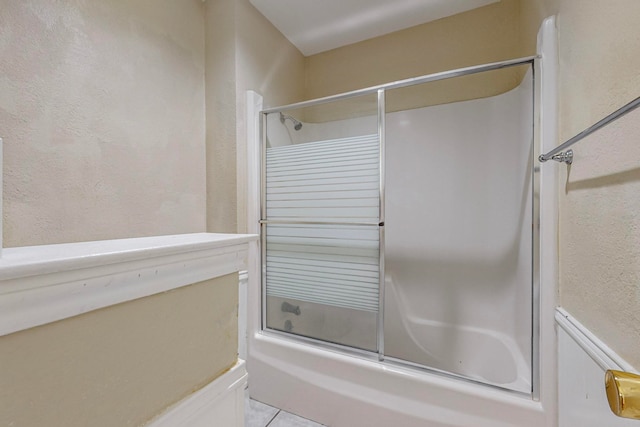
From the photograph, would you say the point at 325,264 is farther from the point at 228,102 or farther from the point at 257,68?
the point at 257,68

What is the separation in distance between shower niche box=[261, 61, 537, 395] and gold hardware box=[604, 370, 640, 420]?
913 millimetres

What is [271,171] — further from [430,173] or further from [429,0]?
[429,0]

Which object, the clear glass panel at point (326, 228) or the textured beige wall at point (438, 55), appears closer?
the clear glass panel at point (326, 228)

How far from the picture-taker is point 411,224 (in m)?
2.15

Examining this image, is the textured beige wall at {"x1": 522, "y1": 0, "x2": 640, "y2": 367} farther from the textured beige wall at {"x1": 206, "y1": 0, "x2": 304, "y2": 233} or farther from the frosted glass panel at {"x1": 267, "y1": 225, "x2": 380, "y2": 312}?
the textured beige wall at {"x1": 206, "y1": 0, "x2": 304, "y2": 233}

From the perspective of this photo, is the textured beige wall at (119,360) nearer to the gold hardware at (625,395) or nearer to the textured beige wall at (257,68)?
the gold hardware at (625,395)

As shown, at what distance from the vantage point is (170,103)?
1.52m

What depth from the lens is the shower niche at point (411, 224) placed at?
1522 mm

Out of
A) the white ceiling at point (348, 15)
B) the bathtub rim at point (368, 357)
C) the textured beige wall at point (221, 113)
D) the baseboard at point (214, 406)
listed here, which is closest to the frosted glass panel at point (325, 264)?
the bathtub rim at point (368, 357)

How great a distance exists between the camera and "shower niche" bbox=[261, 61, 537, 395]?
1522 millimetres

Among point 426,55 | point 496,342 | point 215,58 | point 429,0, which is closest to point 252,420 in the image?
point 496,342

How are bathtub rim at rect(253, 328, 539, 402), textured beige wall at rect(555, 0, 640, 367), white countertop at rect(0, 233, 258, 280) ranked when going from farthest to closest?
bathtub rim at rect(253, 328, 539, 402), textured beige wall at rect(555, 0, 640, 367), white countertop at rect(0, 233, 258, 280)

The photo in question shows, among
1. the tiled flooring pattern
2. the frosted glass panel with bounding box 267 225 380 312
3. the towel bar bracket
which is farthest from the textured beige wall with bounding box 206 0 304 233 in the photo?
the towel bar bracket

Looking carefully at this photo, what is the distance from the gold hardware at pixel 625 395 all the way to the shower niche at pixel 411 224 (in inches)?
35.9
